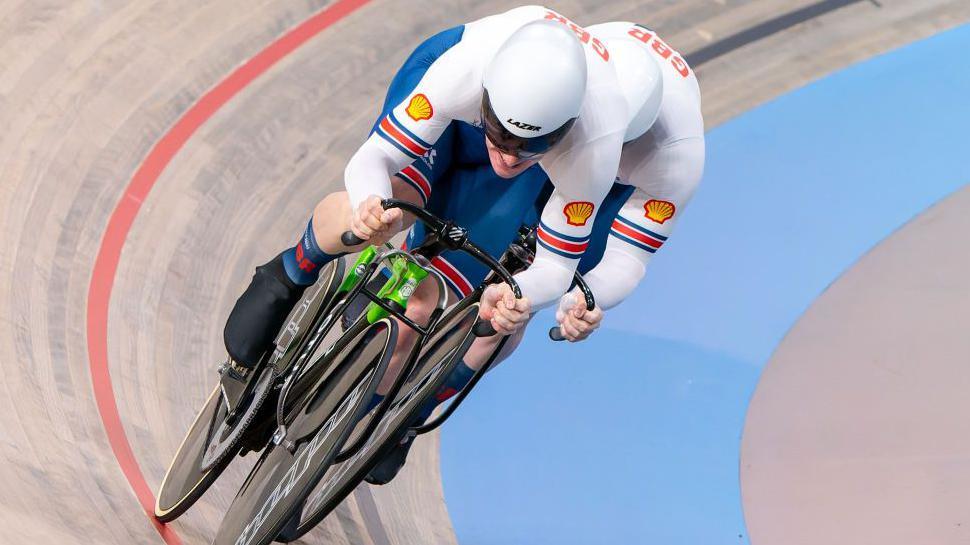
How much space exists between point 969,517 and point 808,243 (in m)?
1.49

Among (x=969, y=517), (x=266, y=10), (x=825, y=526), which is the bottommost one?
(x=969, y=517)

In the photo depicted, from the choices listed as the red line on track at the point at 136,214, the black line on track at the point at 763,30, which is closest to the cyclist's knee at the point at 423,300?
the red line on track at the point at 136,214

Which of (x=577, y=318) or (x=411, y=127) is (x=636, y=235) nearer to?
(x=577, y=318)

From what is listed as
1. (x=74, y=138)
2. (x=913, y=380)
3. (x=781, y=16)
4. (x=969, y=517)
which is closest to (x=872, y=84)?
(x=781, y=16)

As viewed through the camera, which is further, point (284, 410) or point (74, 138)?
point (74, 138)

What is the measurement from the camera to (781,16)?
19.7 feet

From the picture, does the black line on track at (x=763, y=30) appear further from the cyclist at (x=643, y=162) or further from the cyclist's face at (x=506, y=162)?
the cyclist's face at (x=506, y=162)

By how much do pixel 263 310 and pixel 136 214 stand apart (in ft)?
4.84

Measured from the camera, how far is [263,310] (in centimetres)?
297

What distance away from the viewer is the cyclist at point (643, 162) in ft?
8.55

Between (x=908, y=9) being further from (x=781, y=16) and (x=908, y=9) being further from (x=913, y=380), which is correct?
(x=913, y=380)

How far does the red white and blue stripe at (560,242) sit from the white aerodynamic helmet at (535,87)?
378mm

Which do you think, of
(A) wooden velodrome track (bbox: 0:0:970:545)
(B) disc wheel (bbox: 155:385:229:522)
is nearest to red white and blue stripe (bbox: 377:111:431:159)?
(B) disc wheel (bbox: 155:385:229:522)

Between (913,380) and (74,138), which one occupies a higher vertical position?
(74,138)
